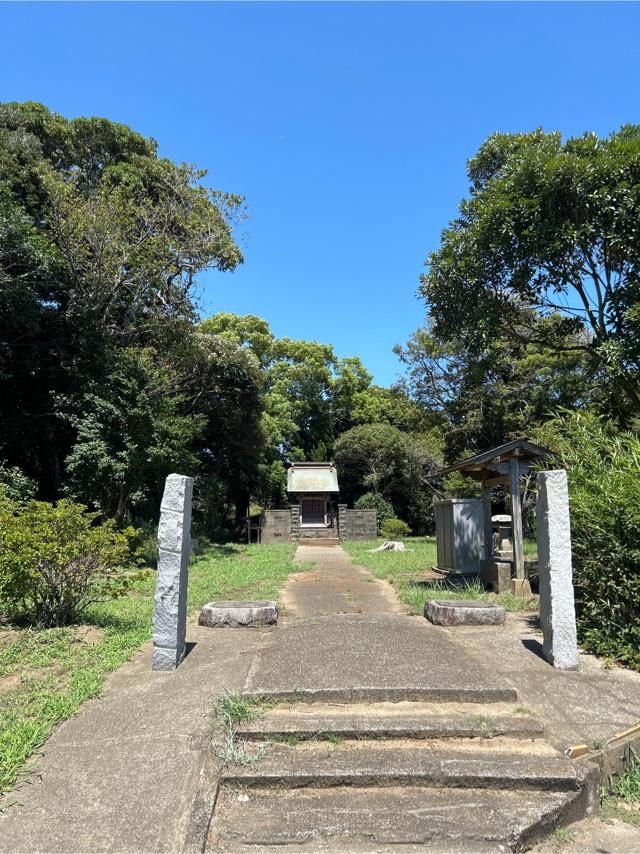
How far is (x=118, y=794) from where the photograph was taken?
9.77 ft

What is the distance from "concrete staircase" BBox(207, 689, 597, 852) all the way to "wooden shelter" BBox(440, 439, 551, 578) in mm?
5526

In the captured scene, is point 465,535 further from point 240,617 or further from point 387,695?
point 387,695

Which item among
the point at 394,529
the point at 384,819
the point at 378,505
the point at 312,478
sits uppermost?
the point at 312,478

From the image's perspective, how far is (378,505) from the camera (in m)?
26.3

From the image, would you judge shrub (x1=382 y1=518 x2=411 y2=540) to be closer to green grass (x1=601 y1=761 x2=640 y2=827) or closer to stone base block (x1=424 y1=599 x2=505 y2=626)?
stone base block (x1=424 y1=599 x2=505 y2=626)

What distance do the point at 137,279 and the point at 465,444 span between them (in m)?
14.4

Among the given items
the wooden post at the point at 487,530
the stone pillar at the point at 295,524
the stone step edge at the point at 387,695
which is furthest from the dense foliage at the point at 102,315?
the stone step edge at the point at 387,695

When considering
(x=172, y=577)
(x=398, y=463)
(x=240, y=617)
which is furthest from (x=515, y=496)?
(x=398, y=463)

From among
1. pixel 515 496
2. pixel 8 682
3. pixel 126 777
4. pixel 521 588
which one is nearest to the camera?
pixel 126 777

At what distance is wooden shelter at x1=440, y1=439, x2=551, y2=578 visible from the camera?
918 centimetres

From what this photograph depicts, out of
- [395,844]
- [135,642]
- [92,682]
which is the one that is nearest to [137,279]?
[135,642]

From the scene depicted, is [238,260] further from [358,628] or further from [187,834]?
[187,834]

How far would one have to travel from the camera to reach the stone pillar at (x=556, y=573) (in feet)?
16.1

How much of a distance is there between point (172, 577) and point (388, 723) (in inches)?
88.5
